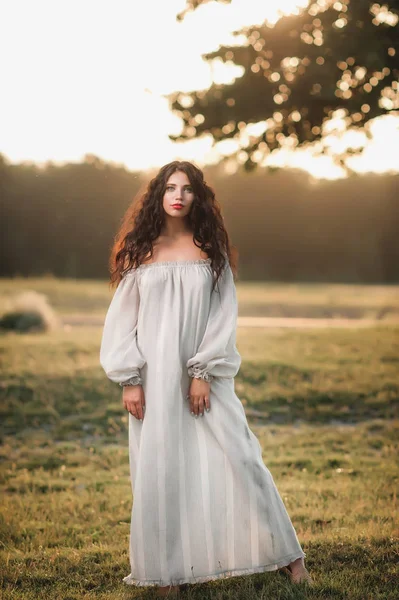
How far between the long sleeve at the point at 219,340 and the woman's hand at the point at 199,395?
3 cm

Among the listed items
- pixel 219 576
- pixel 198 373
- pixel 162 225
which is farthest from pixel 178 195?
pixel 219 576

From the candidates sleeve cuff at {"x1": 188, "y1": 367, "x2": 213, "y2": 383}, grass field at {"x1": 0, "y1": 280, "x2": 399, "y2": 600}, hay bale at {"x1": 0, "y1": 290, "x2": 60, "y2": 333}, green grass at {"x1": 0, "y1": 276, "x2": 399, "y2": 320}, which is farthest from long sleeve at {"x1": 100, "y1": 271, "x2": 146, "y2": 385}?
green grass at {"x1": 0, "y1": 276, "x2": 399, "y2": 320}

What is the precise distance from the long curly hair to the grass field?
5.29ft

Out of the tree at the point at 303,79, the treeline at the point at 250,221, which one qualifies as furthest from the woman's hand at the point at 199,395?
the treeline at the point at 250,221

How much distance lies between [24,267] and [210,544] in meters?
36.8

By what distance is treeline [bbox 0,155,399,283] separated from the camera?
39188mm

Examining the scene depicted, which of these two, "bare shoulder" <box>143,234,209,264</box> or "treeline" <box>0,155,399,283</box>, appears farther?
"treeline" <box>0,155,399,283</box>

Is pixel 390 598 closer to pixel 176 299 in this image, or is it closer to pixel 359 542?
pixel 359 542

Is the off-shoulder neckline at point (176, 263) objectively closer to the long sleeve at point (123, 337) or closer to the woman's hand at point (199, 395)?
the long sleeve at point (123, 337)

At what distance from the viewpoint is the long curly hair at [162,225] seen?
3.68 metres

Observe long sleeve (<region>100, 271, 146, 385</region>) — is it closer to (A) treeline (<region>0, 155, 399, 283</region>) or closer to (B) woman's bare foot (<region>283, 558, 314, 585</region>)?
(B) woman's bare foot (<region>283, 558, 314, 585</region>)

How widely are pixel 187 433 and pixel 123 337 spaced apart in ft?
1.82

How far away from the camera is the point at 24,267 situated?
38.9 meters

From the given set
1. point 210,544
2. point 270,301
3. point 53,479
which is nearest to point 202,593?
point 210,544
